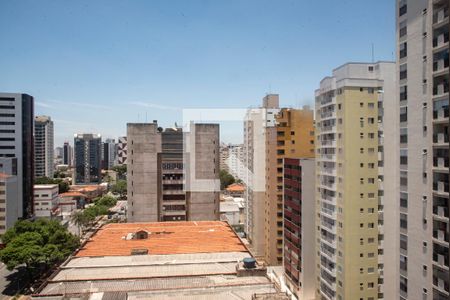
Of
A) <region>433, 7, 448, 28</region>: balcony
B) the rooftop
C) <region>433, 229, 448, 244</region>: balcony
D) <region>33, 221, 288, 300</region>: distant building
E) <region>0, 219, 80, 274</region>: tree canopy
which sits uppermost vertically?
<region>433, 7, 448, 28</region>: balcony

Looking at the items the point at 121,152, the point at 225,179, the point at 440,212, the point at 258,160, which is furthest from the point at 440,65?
the point at 121,152

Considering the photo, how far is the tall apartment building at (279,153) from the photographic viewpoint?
1304cm

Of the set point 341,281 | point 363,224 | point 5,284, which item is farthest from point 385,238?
point 5,284

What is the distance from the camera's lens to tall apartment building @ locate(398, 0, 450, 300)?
4613mm

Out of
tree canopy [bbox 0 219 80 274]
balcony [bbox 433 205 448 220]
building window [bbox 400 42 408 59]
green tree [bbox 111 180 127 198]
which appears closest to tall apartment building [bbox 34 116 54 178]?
green tree [bbox 111 180 127 198]

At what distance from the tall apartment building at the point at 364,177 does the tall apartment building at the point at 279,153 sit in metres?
4.75

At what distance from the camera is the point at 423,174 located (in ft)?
16.2

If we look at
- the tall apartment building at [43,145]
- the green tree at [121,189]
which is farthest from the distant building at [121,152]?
the green tree at [121,189]

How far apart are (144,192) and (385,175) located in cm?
931

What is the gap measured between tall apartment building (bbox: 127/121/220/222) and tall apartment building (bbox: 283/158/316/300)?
14.2 ft

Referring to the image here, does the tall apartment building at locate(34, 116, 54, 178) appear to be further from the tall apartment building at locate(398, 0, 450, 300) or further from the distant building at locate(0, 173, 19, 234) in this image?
the tall apartment building at locate(398, 0, 450, 300)

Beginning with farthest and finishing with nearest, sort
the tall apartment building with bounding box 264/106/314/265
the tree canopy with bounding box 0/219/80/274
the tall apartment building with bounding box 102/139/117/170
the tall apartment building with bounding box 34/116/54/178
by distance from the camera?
the tall apartment building with bounding box 102/139/117/170
the tall apartment building with bounding box 34/116/54/178
the tall apartment building with bounding box 264/106/314/265
the tree canopy with bounding box 0/219/80/274

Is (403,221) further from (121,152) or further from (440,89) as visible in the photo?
(121,152)

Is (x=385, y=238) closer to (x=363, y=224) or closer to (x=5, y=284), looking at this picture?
(x=363, y=224)
